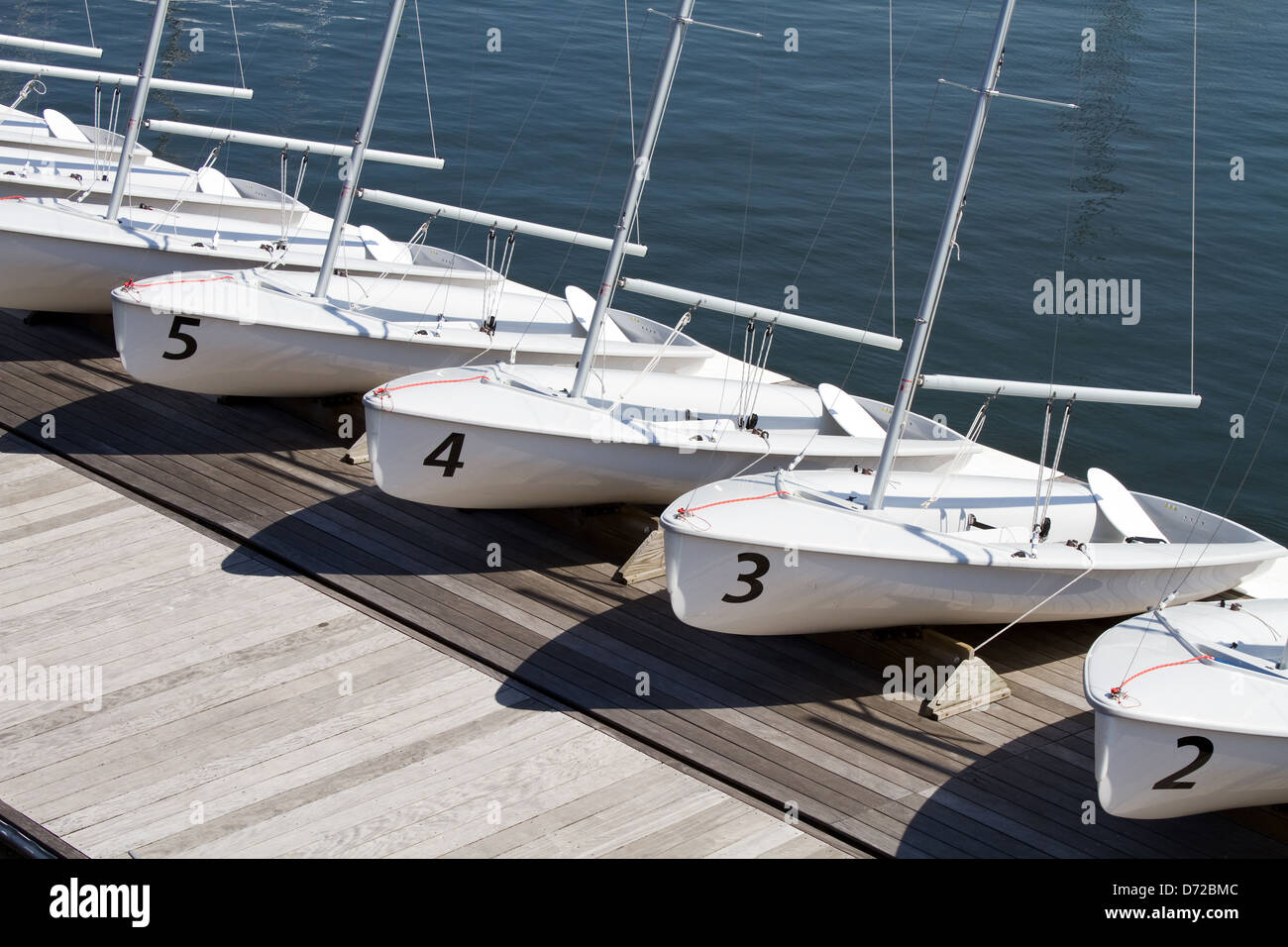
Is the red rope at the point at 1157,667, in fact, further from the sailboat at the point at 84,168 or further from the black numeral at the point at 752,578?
the sailboat at the point at 84,168

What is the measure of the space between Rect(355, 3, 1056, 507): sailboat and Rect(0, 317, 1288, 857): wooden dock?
50 cm

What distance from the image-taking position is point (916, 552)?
7.57 metres

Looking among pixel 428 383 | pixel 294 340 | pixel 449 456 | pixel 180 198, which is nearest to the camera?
pixel 449 456

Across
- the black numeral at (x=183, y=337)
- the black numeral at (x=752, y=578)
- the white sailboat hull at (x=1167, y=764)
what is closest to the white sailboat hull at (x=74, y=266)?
the black numeral at (x=183, y=337)

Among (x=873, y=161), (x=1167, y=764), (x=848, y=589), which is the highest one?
(x=873, y=161)

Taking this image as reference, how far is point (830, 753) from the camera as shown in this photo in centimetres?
731

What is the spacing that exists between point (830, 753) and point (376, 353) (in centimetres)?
470

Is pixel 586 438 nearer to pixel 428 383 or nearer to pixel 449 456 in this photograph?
pixel 449 456

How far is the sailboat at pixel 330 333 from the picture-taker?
389 inches

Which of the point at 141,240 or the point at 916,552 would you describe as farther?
the point at 141,240

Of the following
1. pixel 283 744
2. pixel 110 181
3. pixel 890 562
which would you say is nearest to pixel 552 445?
pixel 890 562

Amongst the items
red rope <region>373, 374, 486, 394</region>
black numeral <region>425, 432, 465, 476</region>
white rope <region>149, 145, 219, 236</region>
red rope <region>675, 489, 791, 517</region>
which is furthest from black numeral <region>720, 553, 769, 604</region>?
white rope <region>149, 145, 219, 236</region>

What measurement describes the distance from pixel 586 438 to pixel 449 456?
2.78ft

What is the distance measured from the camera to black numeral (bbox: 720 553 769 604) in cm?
749
